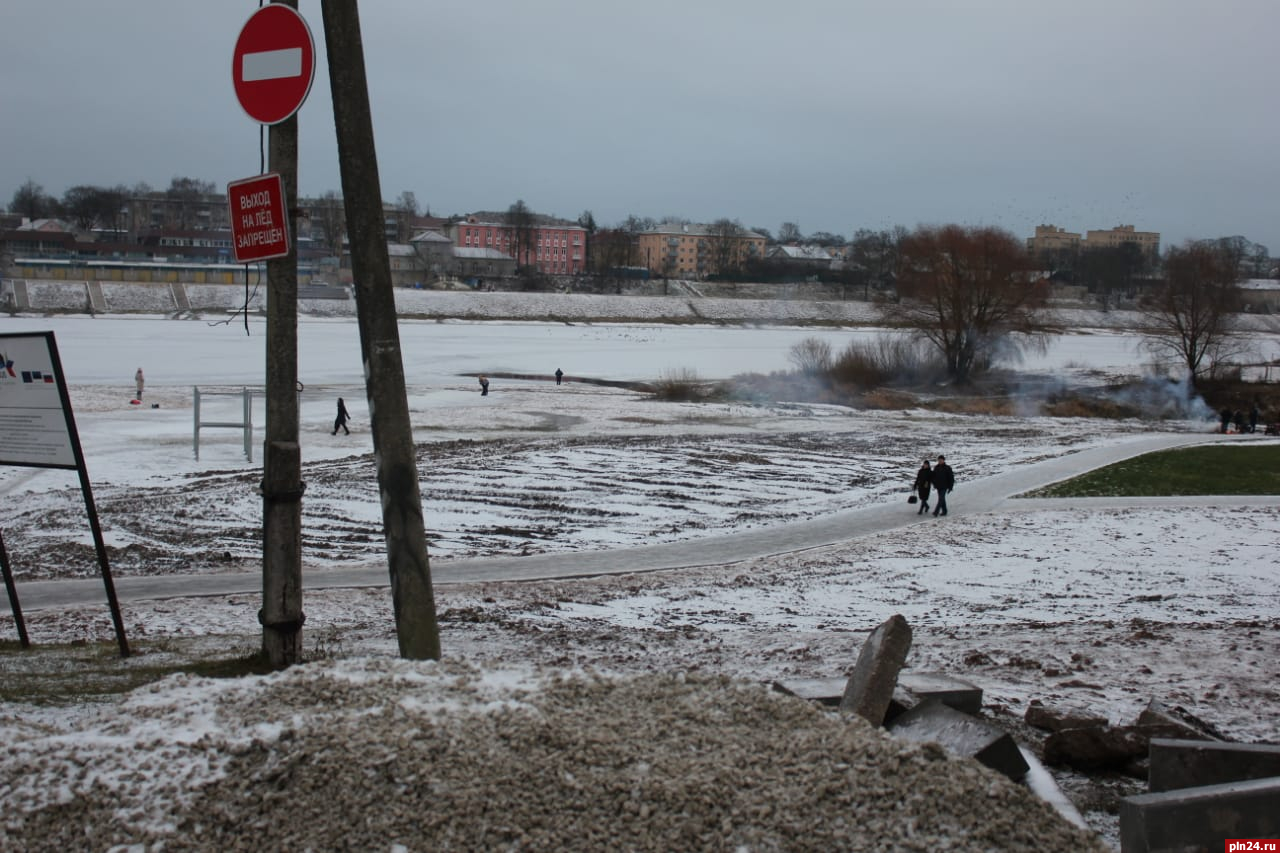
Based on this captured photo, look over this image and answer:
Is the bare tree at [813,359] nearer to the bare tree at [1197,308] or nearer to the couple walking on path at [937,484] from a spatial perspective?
the bare tree at [1197,308]

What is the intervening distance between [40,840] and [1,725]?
126 centimetres

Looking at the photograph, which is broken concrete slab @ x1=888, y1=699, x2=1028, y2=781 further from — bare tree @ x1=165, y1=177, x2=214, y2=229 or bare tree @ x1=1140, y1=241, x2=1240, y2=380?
bare tree @ x1=165, y1=177, x2=214, y2=229

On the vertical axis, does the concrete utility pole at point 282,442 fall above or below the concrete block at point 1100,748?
above

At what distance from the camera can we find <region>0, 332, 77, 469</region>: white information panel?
26.8ft

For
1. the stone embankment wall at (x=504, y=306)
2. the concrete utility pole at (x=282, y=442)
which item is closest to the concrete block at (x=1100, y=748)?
the concrete utility pole at (x=282, y=442)

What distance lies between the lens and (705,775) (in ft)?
14.0

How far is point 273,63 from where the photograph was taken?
6312mm

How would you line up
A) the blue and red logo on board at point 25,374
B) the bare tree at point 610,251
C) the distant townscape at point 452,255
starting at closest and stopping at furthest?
the blue and red logo on board at point 25,374 → the distant townscape at point 452,255 → the bare tree at point 610,251

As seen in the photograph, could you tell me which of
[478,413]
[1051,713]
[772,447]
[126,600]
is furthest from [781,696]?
[478,413]

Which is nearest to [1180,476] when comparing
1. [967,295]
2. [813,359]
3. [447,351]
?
[813,359]

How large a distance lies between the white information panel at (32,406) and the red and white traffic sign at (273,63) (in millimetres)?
3064

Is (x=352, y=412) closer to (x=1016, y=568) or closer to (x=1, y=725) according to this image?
(x=1016, y=568)

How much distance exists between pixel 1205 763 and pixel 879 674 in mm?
1512

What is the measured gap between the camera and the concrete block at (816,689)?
5762 mm
